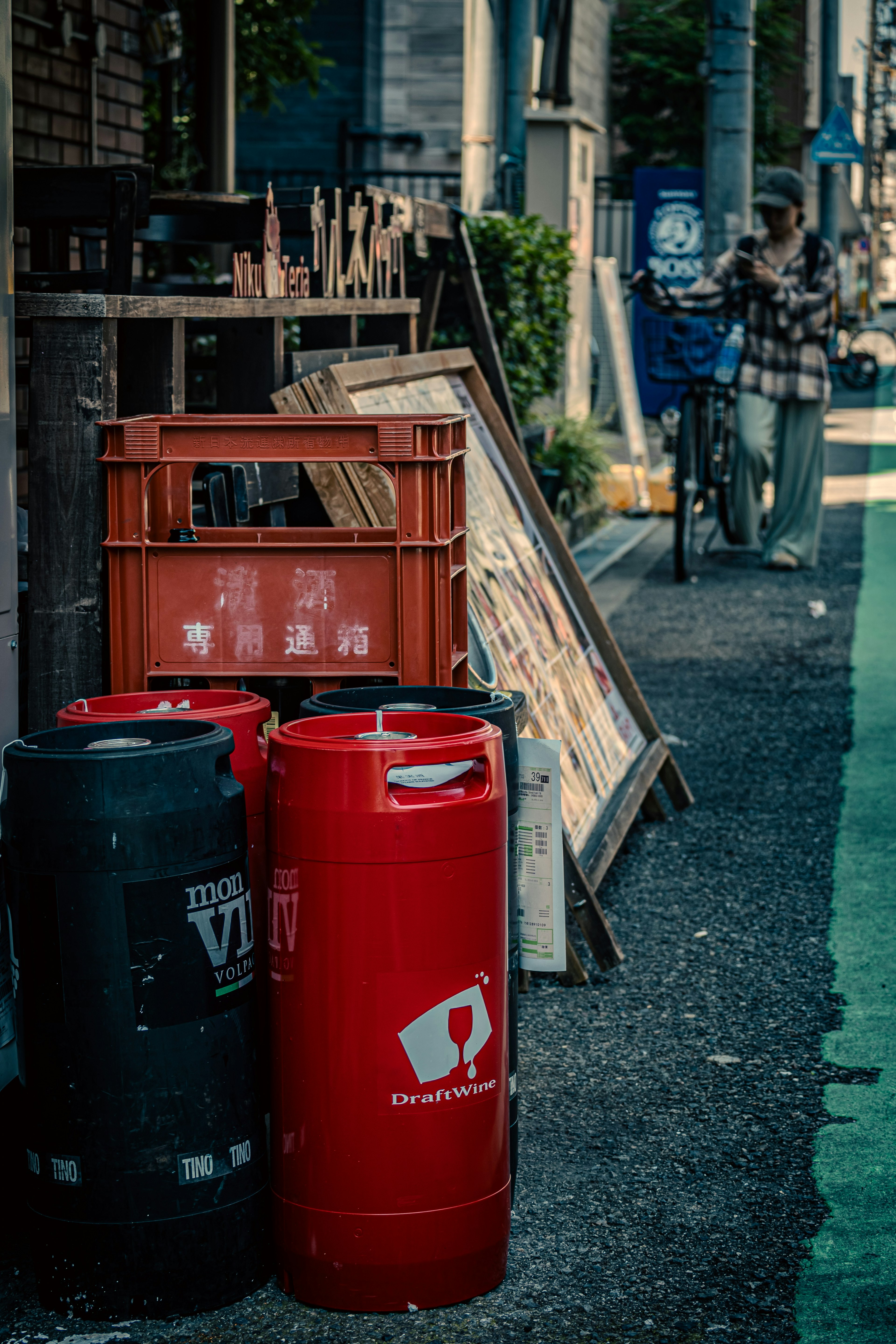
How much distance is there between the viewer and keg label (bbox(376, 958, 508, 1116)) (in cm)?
247

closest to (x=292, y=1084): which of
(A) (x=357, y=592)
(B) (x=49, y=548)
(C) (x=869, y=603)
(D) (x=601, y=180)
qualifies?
(A) (x=357, y=592)

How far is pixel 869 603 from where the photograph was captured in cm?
946

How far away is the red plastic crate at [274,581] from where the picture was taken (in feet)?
10.4

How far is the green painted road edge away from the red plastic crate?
124cm

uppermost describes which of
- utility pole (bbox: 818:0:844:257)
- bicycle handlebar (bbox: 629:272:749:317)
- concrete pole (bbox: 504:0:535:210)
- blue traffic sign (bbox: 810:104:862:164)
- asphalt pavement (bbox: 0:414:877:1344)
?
utility pole (bbox: 818:0:844:257)

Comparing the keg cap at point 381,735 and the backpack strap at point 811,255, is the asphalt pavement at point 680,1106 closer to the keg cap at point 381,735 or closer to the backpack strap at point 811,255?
the keg cap at point 381,735

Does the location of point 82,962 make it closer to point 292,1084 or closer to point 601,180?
point 292,1084

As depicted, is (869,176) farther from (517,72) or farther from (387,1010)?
(387,1010)

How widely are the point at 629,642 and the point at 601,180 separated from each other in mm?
15258

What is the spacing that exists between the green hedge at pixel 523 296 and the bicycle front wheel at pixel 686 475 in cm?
101

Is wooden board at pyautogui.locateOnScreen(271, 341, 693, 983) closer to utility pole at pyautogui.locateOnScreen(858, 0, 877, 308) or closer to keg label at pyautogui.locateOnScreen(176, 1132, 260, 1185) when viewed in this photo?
keg label at pyautogui.locateOnScreen(176, 1132, 260, 1185)

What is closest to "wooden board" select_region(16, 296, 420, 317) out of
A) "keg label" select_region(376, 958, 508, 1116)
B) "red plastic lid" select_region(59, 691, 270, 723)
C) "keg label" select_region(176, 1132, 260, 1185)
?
"red plastic lid" select_region(59, 691, 270, 723)

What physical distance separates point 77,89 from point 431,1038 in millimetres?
6234

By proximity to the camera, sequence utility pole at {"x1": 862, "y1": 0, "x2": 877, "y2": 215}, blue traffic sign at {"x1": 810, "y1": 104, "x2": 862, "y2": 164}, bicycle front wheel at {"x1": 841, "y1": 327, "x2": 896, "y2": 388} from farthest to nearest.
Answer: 1. utility pole at {"x1": 862, "y1": 0, "x2": 877, "y2": 215}
2. bicycle front wheel at {"x1": 841, "y1": 327, "x2": 896, "y2": 388}
3. blue traffic sign at {"x1": 810, "y1": 104, "x2": 862, "y2": 164}
